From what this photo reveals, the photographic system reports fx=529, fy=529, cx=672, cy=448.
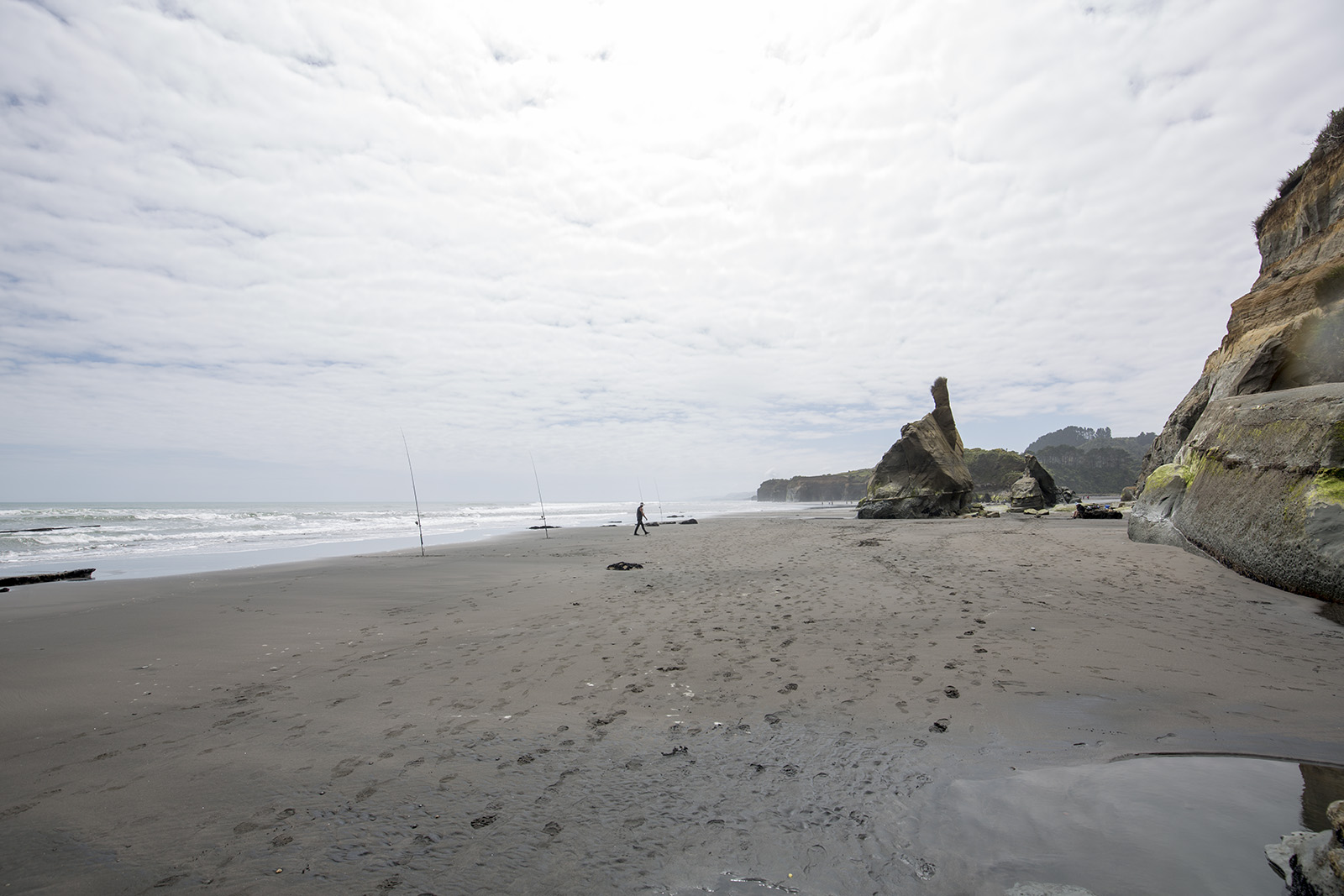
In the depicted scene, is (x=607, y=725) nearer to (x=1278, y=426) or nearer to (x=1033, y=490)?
(x=1278, y=426)

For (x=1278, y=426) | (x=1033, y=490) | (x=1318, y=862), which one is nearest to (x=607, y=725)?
(x=1318, y=862)

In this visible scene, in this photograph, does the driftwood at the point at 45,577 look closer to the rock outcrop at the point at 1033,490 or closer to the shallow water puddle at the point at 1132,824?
the shallow water puddle at the point at 1132,824

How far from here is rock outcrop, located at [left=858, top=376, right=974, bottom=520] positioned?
1357 inches

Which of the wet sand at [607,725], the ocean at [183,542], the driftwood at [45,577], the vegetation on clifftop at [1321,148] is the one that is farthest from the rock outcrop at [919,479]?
the driftwood at [45,577]

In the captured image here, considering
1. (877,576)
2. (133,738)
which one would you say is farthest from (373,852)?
(877,576)

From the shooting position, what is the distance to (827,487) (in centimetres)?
12050

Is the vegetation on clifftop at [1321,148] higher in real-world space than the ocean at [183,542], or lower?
higher

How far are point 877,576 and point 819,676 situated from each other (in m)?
6.42

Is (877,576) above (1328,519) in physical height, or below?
below

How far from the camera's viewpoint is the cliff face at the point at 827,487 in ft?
371

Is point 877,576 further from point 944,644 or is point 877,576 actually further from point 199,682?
point 199,682

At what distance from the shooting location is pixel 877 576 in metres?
11.6

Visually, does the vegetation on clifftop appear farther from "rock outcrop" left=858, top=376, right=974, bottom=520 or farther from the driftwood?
the driftwood

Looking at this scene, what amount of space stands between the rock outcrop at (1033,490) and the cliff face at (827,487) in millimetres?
69846
